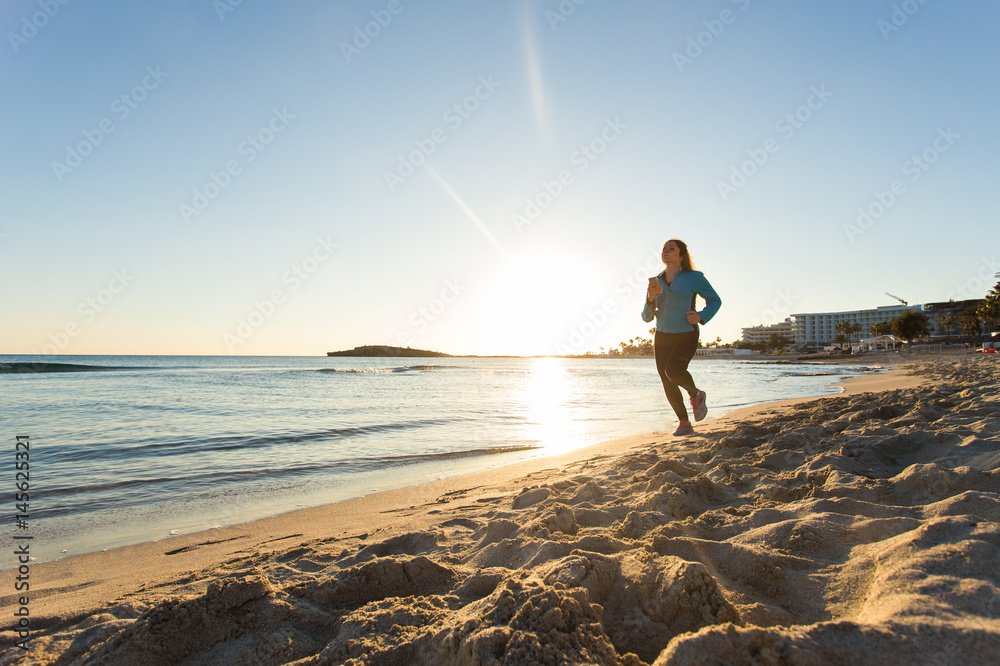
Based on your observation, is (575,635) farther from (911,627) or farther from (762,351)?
(762,351)

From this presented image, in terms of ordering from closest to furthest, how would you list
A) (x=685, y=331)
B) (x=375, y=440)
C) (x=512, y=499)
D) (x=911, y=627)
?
(x=911, y=627) → (x=512, y=499) → (x=685, y=331) → (x=375, y=440)

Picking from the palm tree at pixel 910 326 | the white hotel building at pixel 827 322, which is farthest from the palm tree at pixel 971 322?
the white hotel building at pixel 827 322

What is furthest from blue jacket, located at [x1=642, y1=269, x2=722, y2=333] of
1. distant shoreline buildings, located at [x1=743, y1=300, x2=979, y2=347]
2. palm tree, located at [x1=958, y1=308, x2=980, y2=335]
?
distant shoreline buildings, located at [x1=743, y1=300, x2=979, y2=347]

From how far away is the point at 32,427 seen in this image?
8.65 metres

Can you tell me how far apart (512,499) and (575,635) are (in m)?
2.29

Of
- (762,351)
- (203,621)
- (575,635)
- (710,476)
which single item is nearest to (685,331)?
(710,476)

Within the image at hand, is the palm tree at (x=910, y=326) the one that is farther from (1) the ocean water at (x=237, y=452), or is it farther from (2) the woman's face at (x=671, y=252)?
(2) the woman's face at (x=671, y=252)

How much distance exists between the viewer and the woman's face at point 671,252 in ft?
17.3

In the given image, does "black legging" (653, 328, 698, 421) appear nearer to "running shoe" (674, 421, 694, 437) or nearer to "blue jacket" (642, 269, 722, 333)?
"blue jacket" (642, 269, 722, 333)

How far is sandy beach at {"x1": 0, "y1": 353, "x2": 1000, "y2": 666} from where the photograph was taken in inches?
49.7

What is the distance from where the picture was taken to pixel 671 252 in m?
5.28

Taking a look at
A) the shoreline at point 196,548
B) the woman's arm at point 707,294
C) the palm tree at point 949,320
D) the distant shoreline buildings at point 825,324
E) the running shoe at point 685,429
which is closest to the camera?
the shoreline at point 196,548

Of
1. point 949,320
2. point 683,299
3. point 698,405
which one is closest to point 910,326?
point 949,320

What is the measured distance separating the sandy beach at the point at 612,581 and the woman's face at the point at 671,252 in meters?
2.51
